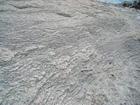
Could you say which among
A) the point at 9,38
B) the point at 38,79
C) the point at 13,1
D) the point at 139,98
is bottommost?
the point at 139,98

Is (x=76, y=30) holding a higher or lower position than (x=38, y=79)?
higher

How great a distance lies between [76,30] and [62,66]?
1.68 feet

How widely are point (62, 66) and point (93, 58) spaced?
0.30m

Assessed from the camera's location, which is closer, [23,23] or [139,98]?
[139,98]

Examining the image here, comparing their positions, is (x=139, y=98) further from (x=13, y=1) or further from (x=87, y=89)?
(x=13, y=1)

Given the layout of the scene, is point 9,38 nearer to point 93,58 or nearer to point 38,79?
point 38,79

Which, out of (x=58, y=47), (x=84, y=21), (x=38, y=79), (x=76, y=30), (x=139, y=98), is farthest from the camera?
(x=84, y=21)

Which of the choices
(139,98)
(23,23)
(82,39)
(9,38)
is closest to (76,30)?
(82,39)

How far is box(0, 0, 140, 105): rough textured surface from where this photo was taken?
85 cm

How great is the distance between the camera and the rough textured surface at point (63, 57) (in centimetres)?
85

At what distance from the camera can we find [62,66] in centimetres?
102

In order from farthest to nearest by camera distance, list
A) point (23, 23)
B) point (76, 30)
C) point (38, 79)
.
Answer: point (76, 30), point (23, 23), point (38, 79)

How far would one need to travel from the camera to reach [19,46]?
105 cm

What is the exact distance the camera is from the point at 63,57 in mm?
1087
